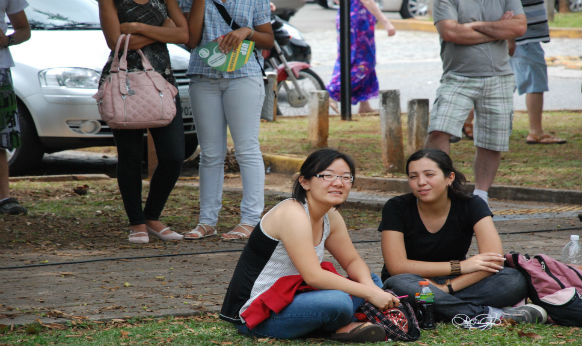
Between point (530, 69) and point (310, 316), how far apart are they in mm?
6171

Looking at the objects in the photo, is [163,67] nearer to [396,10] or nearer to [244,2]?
[244,2]

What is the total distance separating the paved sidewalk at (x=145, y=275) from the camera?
4.70 metres

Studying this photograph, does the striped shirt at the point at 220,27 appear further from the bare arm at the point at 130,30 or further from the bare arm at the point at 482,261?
the bare arm at the point at 482,261

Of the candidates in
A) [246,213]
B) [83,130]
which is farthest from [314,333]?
[83,130]

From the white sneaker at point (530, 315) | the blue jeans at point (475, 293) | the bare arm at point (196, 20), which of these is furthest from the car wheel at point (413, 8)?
the white sneaker at point (530, 315)

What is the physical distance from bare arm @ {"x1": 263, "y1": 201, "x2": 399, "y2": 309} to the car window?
200 inches

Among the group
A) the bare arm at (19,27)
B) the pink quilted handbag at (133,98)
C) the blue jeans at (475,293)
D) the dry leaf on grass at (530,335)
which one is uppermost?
the bare arm at (19,27)

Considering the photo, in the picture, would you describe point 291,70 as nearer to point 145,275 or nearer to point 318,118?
point 318,118

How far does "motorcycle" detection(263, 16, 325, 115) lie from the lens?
38.7ft

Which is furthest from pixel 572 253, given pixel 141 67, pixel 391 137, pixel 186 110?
pixel 186 110

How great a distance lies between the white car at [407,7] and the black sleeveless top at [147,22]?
20275 millimetres

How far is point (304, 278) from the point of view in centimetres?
423

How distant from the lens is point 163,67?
20.2 ft

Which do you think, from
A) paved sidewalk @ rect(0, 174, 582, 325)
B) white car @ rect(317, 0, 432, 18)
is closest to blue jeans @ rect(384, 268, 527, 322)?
paved sidewalk @ rect(0, 174, 582, 325)
